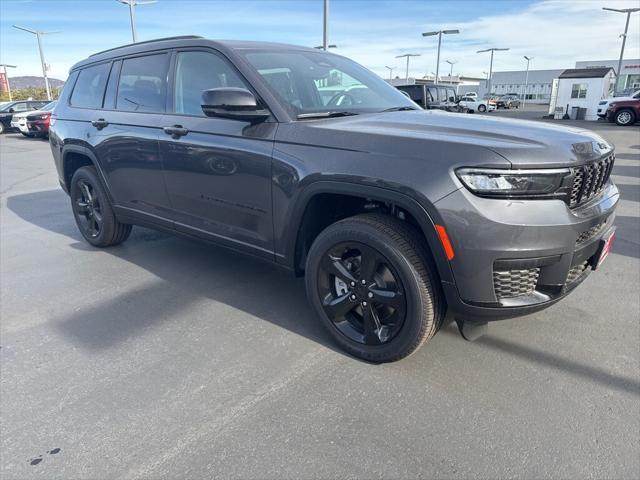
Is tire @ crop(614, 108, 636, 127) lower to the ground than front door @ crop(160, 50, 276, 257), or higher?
lower

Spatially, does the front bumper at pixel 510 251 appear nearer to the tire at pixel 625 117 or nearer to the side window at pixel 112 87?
the side window at pixel 112 87

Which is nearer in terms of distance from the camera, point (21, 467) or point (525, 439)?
point (21, 467)

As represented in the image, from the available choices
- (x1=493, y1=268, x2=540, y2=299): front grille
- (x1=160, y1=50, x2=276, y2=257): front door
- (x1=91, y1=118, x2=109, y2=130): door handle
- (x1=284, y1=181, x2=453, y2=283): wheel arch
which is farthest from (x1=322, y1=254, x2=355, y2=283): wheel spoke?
(x1=91, y1=118, x2=109, y2=130): door handle

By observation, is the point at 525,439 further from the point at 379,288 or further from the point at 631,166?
the point at 631,166

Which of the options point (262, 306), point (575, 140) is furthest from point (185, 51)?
point (575, 140)

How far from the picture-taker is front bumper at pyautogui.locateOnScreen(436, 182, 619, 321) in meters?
2.19

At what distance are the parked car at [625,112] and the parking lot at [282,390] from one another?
23.4 metres

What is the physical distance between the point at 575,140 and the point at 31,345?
3.41m

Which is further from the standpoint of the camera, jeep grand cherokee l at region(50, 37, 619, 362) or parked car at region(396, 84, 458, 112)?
parked car at region(396, 84, 458, 112)

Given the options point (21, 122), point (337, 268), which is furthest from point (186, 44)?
point (21, 122)

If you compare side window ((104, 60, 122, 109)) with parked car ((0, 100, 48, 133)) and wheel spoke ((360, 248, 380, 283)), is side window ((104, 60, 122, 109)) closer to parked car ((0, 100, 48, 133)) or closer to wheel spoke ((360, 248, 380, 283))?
wheel spoke ((360, 248, 380, 283))

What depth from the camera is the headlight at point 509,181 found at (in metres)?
2.17

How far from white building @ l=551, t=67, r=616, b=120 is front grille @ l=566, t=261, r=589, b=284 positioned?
3053 centimetres

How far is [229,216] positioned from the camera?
3.31 m
